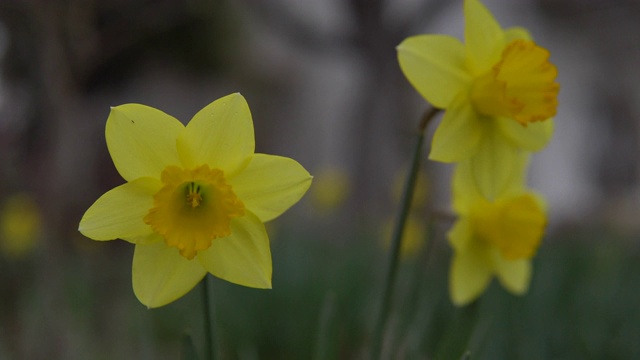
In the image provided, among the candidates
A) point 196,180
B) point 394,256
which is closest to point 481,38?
point 394,256

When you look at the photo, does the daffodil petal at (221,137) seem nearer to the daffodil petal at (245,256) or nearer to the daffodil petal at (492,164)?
the daffodil petal at (245,256)

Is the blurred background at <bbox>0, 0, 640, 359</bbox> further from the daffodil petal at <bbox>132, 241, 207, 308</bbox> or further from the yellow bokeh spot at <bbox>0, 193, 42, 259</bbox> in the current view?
the daffodil petal at <bbox>132, 241, 207, 308</bbox>

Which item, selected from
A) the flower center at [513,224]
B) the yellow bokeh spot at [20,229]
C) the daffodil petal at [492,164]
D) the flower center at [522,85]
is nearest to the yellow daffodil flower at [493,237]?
the flower center at [513,224]

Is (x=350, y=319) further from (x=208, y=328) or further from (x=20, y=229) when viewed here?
(x=20, y=229)

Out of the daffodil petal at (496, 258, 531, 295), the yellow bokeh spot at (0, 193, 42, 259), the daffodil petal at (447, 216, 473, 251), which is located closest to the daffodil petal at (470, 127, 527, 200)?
the daffodil petal at (447, 216, 473, 251)

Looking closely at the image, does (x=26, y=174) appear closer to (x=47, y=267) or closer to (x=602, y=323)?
(x=47, y=267)
